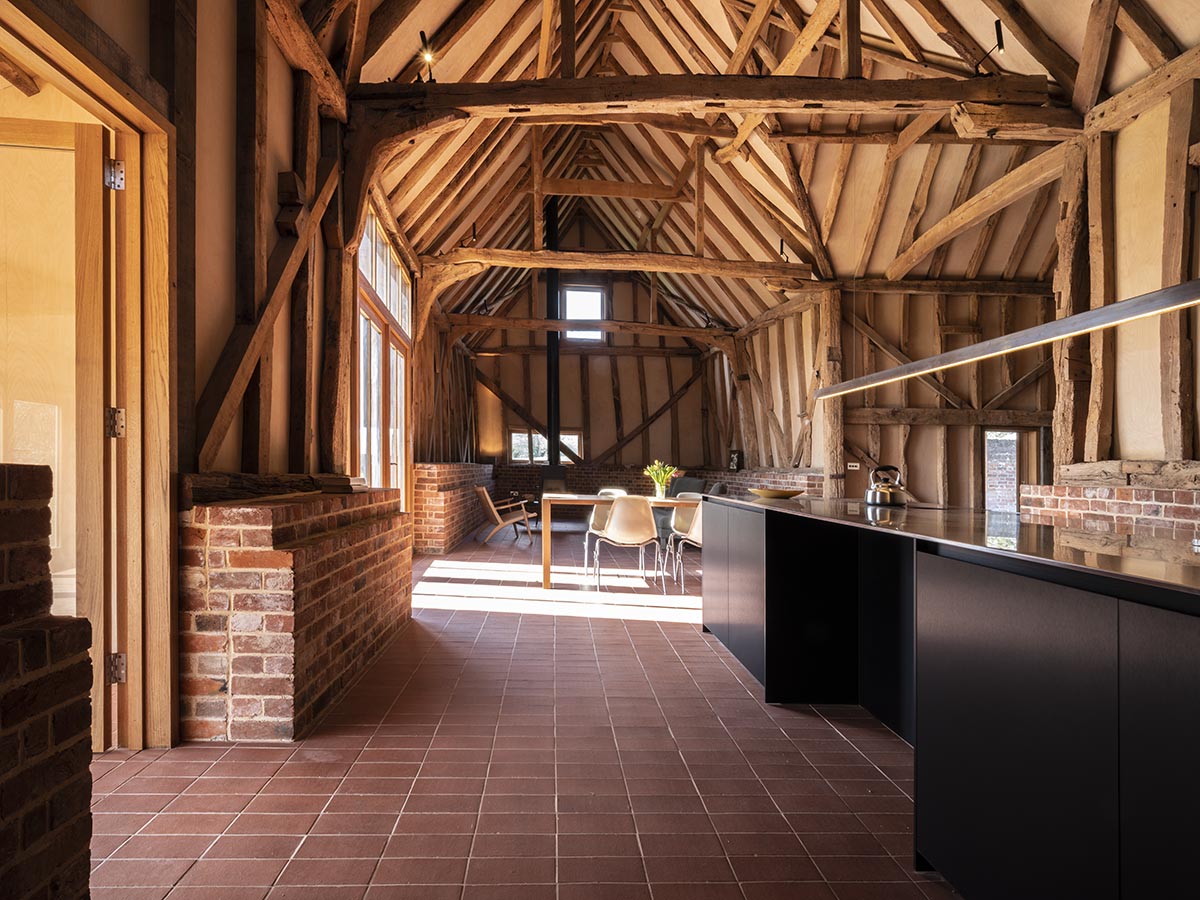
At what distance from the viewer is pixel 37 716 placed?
1.33 m

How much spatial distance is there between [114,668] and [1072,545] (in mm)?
3029

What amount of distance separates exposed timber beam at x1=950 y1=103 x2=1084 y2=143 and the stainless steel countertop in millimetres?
3329

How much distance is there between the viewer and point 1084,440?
487 centimetres

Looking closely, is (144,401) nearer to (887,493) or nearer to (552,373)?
(887,493)

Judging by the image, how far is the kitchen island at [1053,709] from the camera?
1.17 meters

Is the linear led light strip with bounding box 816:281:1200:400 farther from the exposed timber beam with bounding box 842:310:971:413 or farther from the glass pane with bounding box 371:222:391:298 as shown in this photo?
the exposed timber beam with bounding box 842:310:971:413

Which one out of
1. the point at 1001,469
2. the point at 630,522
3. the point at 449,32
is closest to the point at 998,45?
the point at 449,32

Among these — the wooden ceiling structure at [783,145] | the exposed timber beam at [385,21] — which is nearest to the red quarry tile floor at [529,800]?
the wooden ceiling structure at [783,145]

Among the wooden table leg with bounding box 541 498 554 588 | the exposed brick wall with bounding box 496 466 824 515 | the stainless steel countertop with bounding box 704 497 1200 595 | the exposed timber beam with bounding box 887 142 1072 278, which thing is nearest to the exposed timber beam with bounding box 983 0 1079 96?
the exposed timber beam with bounding box 887 142 1072 278

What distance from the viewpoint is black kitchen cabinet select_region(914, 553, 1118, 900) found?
1.32 meters

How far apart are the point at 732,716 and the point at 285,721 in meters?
1.83

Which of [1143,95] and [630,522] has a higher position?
[1143,95]

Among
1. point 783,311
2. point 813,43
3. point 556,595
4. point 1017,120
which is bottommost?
point 556,595

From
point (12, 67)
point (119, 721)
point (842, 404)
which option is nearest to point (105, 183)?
point (12, 67)
